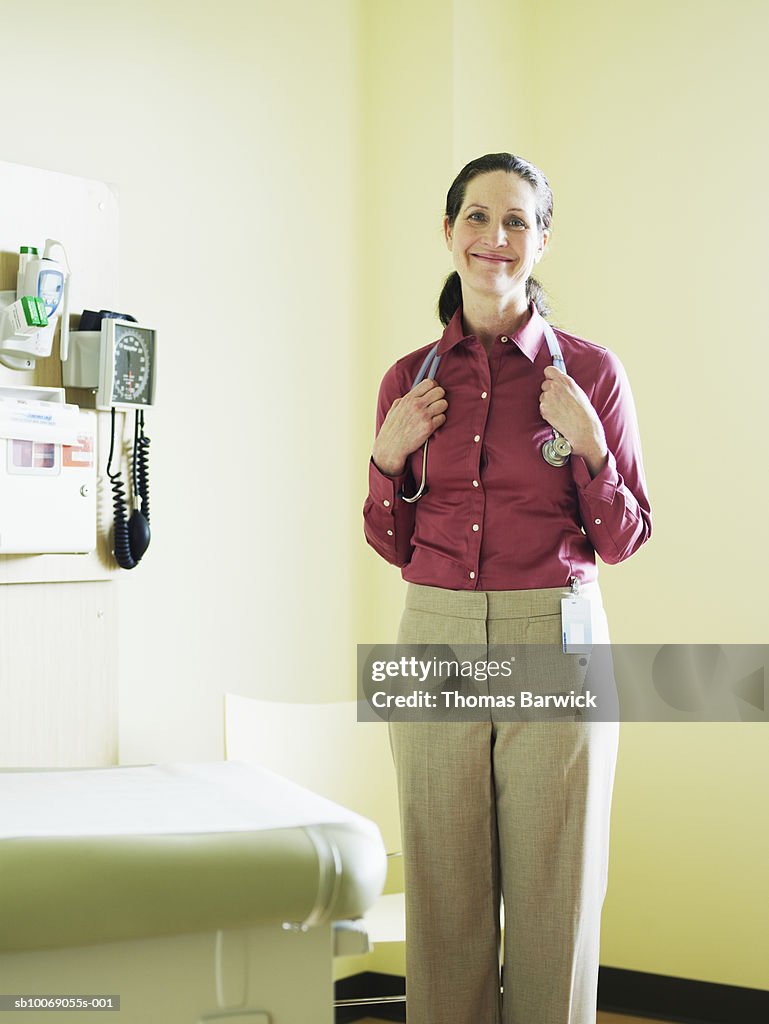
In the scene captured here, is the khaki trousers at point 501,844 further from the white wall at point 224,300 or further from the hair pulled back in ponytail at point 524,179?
the white wall at point 224,300

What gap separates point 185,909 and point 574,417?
93 centimetres

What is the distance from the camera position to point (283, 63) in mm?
2480

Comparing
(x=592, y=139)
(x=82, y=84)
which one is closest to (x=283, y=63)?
(x=82, y=84)

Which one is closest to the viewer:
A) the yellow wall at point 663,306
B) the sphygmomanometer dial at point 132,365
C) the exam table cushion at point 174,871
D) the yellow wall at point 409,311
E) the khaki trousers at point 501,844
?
the exam table cushion at point 174,871

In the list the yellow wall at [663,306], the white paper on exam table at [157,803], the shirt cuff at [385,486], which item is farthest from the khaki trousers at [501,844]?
the yellow wall at [663,306]

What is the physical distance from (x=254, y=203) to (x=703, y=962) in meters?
1.93

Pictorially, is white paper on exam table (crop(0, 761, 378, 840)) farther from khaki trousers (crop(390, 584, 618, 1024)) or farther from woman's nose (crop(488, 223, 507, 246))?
woman's nose (crop(488, 223, 507, 246))

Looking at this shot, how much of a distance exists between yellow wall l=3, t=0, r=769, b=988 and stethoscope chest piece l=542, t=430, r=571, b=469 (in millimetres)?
878

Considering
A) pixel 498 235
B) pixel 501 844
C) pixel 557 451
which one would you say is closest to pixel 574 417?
pixel 557 451

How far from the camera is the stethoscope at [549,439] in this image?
1.63 m

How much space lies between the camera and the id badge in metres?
1.61

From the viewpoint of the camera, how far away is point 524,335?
171cm

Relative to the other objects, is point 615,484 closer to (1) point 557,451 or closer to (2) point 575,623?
(1) point 557,451

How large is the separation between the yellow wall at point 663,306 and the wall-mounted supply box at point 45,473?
0.87 metres
